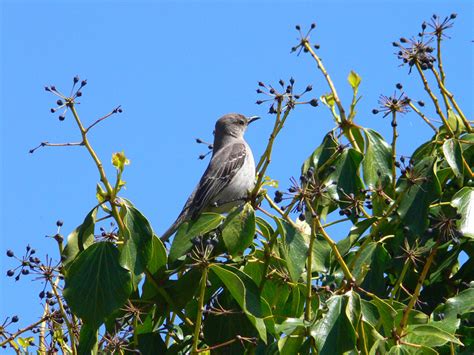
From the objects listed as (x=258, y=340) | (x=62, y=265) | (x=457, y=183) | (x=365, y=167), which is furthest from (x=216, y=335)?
(x=457, y=183)

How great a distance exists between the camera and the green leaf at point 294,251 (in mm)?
4355

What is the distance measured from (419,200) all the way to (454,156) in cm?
36

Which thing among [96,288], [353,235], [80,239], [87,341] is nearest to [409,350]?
[353,235]

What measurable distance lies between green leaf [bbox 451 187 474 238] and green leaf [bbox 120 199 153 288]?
1501 millimetres

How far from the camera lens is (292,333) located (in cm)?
420

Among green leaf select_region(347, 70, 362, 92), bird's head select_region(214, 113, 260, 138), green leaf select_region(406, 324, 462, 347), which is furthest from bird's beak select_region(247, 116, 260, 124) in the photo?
green leaf select_region(406, 324, 462, 347)

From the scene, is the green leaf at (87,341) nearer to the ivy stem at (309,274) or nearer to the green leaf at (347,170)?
the ivy stem at (309,274)

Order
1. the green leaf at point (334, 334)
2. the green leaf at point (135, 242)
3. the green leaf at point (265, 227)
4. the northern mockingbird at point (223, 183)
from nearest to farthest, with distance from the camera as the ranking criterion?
the green leaf at point (334, 334)
the green leaf at point (135, 242)
the green leaf at point (265, 227)
the northern mockingbird at point (223, 183)

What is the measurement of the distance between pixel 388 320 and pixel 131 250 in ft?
4.01

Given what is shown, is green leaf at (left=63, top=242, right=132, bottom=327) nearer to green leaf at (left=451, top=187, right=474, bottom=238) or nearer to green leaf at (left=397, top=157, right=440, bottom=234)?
green leaf at (left=397, top=157, right=440, bottom=234)

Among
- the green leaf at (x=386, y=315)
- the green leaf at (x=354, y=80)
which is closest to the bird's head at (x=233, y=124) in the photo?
the green leaf at (x=354, y=80)

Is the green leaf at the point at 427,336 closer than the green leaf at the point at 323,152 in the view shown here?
Yes

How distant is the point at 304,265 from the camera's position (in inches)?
174

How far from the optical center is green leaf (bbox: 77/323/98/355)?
15.1 ft
